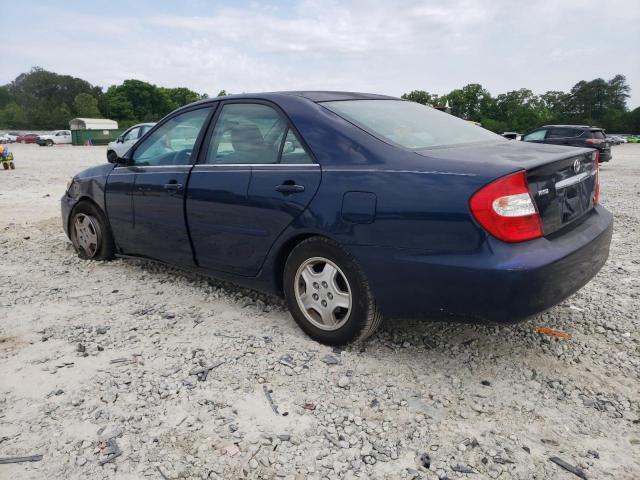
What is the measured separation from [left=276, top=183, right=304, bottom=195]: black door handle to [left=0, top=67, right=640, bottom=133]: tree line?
76.1 m

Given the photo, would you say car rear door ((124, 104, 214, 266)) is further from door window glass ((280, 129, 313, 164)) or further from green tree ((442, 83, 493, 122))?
green tree ((442, 83, 493, 122))

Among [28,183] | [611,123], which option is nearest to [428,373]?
[28,183]

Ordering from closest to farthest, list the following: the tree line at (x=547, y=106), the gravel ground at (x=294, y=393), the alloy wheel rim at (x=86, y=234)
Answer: the gravel ground at (x=294, y=393) → the alloy wheel rim at (x=86, y=234) → the tree line at (x=547, y=106)

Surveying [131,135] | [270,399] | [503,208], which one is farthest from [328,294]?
[131,135]

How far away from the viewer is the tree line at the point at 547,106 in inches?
3036

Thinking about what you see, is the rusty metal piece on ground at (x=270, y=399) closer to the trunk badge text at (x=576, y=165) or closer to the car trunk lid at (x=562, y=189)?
the car trunk lid at (x=562, y=189)

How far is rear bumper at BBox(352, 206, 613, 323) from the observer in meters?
2.40

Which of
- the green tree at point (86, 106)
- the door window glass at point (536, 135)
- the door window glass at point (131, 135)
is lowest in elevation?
the door window glass at point (131, 135)

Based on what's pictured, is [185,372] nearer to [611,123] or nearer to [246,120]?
[246,120]

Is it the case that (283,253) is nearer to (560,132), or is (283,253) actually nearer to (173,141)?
(173,141)

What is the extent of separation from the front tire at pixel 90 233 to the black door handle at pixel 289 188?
96.2 inches

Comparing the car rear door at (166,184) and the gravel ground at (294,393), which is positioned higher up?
the car rear door at (166,184)

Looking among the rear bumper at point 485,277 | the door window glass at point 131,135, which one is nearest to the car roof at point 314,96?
the rear bumper at point 485,277

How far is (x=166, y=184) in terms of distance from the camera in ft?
13.0
